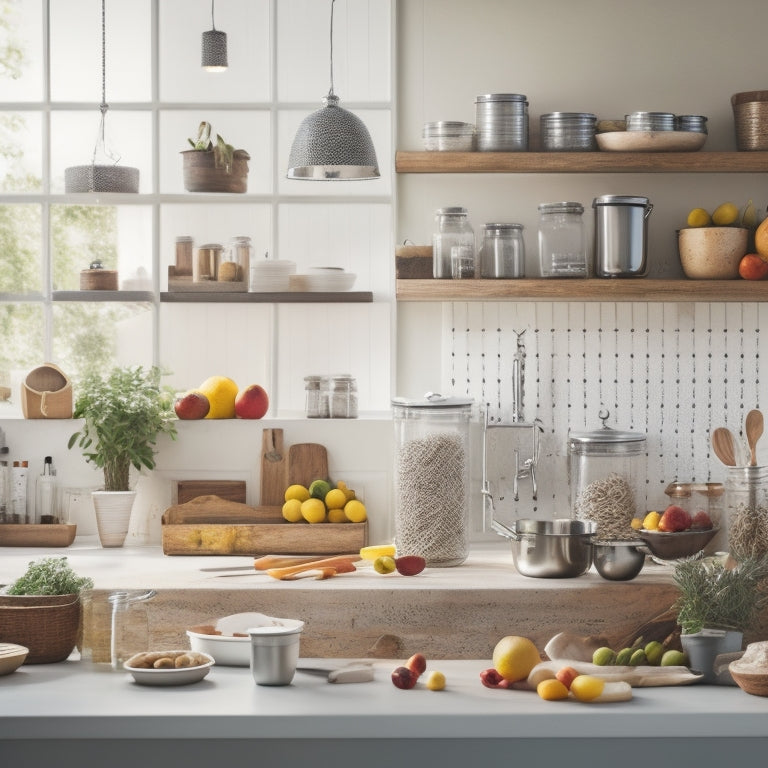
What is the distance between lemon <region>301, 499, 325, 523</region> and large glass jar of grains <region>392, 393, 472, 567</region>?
1.18ft

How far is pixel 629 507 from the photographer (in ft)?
13.0

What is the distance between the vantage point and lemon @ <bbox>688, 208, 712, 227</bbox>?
415cm

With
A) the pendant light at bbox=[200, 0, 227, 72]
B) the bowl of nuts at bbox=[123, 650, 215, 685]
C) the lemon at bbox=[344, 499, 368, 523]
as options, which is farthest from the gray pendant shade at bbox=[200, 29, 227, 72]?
the bowl of nuts at bbox=[123, 650, 215, 685]

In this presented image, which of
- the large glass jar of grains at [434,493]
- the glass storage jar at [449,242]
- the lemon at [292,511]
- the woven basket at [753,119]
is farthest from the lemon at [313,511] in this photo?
the woven basket at [753,119]

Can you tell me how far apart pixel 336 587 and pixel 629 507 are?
1.18 meters

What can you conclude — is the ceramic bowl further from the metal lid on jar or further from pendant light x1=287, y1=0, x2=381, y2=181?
pendant light x1=287, y1=0, x2=381, y2=181

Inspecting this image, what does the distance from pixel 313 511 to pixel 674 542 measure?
1281 millimetres

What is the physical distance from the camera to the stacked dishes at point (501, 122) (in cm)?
414

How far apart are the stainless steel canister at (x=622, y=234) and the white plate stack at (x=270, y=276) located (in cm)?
119

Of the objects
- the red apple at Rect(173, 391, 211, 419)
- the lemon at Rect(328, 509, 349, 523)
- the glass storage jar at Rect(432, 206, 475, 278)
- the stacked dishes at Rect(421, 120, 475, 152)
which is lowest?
the lemon at Rect(328, 509, 349, 523)

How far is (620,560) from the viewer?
3461 mm

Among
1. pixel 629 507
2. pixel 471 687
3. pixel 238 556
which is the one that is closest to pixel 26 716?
pixel 471 687

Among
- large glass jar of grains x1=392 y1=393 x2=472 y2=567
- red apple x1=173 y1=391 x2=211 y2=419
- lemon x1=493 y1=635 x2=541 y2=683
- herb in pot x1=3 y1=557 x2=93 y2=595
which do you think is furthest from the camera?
red apple x1=173 y1=391 x2=211 y2=419

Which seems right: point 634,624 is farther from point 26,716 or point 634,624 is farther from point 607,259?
point 26,716
